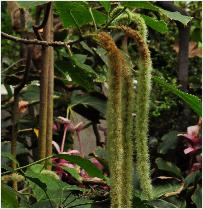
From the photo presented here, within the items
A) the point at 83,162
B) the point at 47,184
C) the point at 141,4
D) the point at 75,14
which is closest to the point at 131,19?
the point at 141,4

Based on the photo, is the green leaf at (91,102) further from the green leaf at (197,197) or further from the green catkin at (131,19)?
the green catkin at (131,19)

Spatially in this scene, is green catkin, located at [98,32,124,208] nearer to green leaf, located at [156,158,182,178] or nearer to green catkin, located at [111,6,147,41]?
green catkin, located at [111,6,147,41]

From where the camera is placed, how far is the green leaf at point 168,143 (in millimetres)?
1600

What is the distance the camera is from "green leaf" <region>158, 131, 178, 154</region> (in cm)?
160

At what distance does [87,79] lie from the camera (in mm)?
1182

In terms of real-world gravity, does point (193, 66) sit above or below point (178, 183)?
above

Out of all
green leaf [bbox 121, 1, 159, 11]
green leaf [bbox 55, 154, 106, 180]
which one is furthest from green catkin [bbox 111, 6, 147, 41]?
green leaf [bbox 55, 154, 106, 180]

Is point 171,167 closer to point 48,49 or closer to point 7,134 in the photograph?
point 48,49

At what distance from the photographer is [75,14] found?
0.88m

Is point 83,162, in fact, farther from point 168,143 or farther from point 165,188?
point 168,143

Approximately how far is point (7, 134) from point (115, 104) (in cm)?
114

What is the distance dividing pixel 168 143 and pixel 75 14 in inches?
31.5

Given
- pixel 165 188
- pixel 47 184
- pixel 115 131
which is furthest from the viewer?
pixel 165 188

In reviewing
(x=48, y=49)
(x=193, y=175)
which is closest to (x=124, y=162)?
(x=48, y=49)
